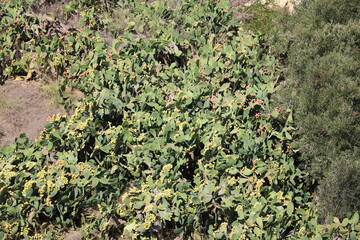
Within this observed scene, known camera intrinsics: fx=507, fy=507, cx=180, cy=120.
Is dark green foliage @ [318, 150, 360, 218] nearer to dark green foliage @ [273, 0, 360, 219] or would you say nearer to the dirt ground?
dark green foliage @ [273, 0, 360, 219]

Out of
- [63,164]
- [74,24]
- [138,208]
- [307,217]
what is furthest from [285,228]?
[74,24]

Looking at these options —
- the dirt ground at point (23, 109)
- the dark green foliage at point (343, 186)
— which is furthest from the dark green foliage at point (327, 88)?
the dirt ground at point (23, 109)

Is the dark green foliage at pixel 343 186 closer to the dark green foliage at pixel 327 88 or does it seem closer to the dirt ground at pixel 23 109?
the dark green foliage at pixel 327 88

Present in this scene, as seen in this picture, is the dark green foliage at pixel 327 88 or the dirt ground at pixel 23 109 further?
the dirt ground at pixel 23 109

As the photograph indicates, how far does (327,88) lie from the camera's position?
20.6ft

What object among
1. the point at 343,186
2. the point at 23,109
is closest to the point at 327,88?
the point at 343,186

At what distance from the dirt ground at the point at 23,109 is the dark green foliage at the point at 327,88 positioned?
3419 millimetres

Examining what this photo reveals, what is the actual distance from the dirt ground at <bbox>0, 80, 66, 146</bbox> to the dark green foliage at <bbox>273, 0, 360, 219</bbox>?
3.42 meters

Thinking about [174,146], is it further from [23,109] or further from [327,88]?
[23,109]

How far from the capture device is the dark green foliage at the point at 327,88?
5949 millimetres

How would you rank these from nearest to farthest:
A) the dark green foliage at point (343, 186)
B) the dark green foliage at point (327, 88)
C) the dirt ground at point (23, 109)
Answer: the dark green foliage at point (343, 186) < the dark green foliage at point (327, 88) < the dirt ground at point (23, 109)

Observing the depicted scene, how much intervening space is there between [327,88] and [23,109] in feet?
14.1

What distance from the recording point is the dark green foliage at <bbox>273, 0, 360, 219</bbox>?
5949 millimetres

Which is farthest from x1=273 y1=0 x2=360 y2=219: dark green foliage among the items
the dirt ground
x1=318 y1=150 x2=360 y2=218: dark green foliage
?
the dirt ground
